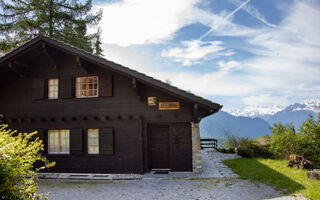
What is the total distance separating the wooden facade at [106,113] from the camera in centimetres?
1090

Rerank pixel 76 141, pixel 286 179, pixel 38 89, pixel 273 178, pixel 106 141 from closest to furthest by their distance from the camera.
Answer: pixel 286 179, pixel 273 178, pixel 106 141, pixel 76 141, pixel 38 89

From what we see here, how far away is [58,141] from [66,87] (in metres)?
2.73

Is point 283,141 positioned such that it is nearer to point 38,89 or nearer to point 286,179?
point 286,179

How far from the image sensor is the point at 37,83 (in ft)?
39.9

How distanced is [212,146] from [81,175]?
13326 millimetres

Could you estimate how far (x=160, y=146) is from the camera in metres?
11.3

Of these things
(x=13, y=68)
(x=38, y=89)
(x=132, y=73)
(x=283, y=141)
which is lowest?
(x=283, y=141)

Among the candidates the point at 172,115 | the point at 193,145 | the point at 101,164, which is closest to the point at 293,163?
the point at 193,145

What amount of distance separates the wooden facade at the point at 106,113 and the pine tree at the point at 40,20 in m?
8.89

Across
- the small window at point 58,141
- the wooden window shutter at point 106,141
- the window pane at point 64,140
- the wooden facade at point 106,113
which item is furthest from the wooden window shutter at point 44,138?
the wooden window shutter at point 106,141

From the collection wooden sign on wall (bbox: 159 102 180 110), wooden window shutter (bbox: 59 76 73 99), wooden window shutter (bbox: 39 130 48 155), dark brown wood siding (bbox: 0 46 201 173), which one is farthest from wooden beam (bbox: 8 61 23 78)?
wooden sign on wall (bbox: 159 102 180 110)

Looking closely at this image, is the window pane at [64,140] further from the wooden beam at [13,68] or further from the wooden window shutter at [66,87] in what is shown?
the wooden beam at [13,68]

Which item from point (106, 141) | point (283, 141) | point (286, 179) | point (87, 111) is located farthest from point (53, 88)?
point (283, 141)

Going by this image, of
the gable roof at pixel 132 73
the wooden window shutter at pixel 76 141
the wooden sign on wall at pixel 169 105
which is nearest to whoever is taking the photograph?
the gable roof at pixel 132 73
